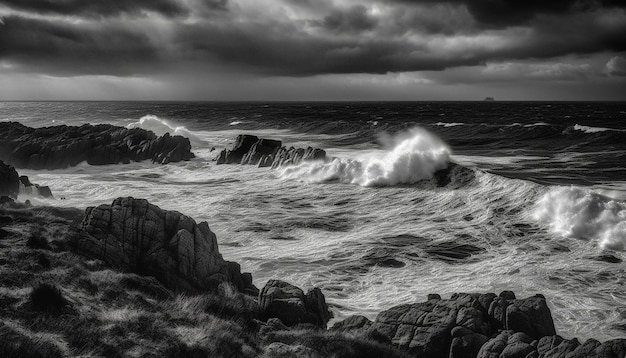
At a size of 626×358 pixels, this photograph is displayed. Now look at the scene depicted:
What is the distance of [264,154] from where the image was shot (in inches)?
1924

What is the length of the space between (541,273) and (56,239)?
18.7m

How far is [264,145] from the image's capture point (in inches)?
1978

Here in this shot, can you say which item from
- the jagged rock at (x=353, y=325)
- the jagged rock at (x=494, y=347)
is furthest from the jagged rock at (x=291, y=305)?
the jagged rock at (x=494, y=347)

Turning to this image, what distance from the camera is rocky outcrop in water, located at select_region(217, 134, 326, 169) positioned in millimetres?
43719

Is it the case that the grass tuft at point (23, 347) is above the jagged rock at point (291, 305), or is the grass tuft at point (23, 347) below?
above

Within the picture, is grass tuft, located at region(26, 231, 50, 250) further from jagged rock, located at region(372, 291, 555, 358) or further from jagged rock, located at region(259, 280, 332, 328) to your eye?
jagged rock, located at region(372, 291, 555, 358)

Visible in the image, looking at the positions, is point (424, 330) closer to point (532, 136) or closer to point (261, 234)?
point (261, 234)

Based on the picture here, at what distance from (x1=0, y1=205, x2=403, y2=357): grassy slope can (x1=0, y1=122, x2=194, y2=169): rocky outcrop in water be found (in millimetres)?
37600

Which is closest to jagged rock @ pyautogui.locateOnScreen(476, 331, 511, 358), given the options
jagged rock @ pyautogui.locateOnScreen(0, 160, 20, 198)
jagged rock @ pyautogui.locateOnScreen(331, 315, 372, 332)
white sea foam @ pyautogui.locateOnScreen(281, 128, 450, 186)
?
jagged rock @ pyautogui.locateOnScreen(331, 315, 372, 332)

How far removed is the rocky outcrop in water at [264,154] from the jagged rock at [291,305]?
28.5m

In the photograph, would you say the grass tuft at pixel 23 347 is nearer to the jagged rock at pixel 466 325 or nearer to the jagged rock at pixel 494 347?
the jagged rock at pixel 466 325

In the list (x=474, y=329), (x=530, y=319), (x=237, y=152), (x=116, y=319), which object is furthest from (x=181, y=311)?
(x=237, y=152)

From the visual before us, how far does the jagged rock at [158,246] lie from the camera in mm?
15734

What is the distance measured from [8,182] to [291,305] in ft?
82.7
